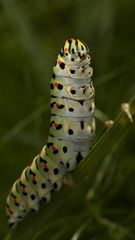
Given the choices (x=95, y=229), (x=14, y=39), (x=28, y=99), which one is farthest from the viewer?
(x=14, y=39)

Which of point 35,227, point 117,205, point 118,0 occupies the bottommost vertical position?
point 117,205

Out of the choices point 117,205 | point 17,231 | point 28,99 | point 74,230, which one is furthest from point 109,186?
point 17,231

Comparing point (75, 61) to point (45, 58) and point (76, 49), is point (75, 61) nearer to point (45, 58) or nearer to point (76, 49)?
point (76, 49)

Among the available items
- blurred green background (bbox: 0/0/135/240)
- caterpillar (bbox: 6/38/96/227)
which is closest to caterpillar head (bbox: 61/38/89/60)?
caterpillar (bbox: 6/38/96/227)

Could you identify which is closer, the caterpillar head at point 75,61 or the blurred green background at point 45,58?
the caterpillar head at point 75,61

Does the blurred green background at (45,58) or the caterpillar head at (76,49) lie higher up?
the caterpillar head at (76,49)

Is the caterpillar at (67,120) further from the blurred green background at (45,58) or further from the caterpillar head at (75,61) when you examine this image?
the blurred green background at (45,58)

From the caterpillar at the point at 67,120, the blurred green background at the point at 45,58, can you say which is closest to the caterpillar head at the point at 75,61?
the caterpillar at the point at 67,120

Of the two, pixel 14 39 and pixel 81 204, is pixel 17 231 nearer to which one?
pixel 81 204
